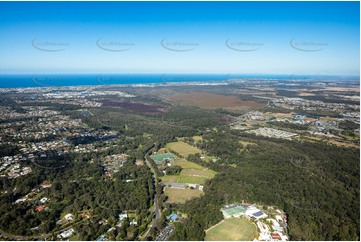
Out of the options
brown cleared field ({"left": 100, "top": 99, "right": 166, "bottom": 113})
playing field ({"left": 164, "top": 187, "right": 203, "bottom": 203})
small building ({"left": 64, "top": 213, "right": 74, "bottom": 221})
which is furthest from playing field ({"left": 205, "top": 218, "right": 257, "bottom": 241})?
brown cleared field ({"left": 100, "top": 99, "right": 166, "bottom": 113})

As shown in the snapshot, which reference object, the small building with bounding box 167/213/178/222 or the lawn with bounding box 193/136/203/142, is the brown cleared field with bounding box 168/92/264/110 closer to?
the lawn with bounding box 193/136/203/142

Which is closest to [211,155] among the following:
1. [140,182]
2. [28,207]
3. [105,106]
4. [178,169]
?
[178,169]

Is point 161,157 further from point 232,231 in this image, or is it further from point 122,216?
point 232,231

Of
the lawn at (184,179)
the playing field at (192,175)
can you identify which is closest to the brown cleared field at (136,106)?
the playing field at (192,175)

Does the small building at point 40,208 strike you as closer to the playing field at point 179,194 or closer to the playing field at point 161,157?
the playing field at point 179,194

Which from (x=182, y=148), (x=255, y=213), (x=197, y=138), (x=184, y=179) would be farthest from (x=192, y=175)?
(x=197, y=138)

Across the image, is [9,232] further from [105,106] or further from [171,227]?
[105,106]
